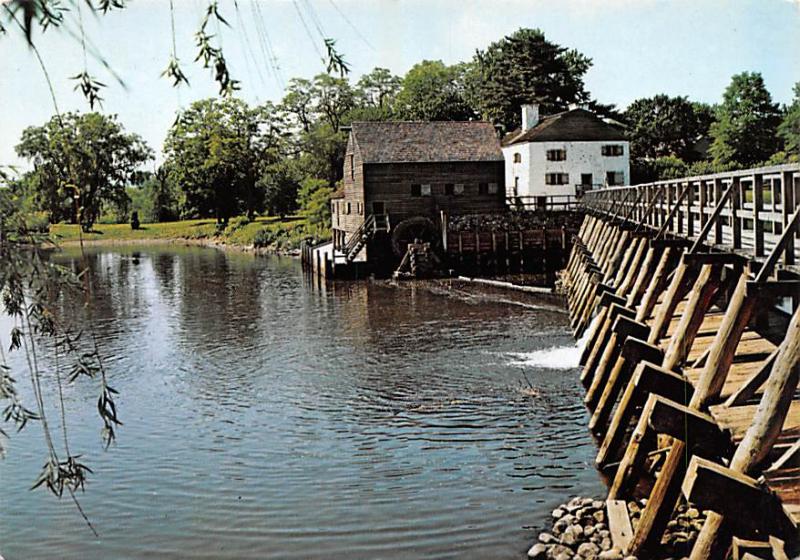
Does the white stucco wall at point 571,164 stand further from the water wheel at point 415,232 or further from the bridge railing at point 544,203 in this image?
the water wheel at point 415,232

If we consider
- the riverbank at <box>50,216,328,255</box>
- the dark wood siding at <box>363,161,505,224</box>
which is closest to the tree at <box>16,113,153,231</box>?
the dark wood siding at <box>363,161,505,224</box>

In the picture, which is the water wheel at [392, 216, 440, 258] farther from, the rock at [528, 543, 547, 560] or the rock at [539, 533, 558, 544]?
the rock at [528, 543, 547, 560]

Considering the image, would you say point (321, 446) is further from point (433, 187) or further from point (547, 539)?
point (433, 187)

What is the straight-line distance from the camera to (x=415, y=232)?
151 feet

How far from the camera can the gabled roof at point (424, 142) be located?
47.8m

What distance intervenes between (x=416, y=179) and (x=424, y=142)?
2.53 meters

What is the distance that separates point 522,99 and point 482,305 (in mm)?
47974

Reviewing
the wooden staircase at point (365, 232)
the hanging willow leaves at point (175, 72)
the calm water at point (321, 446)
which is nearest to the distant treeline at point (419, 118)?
the wooden staircase at point (365, 232)

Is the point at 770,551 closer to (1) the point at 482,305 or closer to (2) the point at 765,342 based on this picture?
(2) the point at 765,342

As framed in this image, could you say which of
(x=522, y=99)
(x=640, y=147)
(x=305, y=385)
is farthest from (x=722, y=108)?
(x=305, y=385)

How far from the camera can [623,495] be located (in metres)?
9.70

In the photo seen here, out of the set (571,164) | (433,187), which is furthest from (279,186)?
(433,187)

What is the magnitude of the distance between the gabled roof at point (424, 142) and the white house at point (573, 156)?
1079cm

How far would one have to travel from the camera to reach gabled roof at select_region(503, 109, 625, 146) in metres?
60.4
